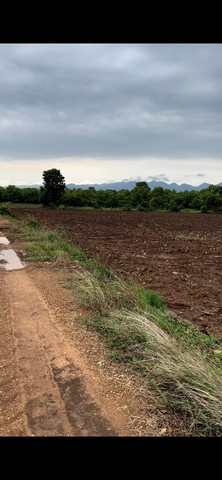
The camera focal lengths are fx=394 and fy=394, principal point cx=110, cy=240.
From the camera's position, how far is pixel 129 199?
45.2 m

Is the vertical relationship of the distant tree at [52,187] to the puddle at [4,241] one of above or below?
above

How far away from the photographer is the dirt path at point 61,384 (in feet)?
9.97

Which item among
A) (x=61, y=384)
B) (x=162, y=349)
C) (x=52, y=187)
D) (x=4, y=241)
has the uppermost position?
(x=52, y=187)

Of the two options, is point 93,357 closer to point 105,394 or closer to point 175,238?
point 105,394

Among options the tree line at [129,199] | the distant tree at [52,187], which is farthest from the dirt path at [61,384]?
the tree line at [129,199]

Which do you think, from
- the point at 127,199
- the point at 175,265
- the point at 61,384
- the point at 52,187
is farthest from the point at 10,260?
the point at 127,199

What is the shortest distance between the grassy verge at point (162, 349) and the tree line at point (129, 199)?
33.2 meters

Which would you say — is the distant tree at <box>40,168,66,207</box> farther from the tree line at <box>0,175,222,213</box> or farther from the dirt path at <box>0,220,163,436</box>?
the dirt path at <box>0,220,163,436</box>

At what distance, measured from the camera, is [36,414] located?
3.17m

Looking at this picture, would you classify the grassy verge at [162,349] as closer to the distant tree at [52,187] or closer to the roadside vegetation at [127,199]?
the distant tree at [52,187]

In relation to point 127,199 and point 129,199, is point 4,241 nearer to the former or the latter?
point 129,199

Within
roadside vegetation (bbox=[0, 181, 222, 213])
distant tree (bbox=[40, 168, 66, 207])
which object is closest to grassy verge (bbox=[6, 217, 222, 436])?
distant tree (bbox=[40, 168, 66, 207])

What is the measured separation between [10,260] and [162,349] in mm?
Answer: 7609

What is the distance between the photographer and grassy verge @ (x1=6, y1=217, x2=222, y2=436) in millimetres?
3141
